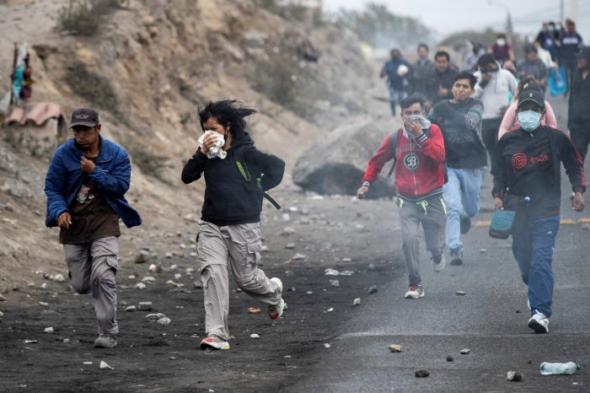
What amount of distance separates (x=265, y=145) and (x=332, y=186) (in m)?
4.24

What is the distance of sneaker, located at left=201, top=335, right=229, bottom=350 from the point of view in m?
8.89

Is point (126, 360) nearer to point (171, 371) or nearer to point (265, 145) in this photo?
point (171, 371)

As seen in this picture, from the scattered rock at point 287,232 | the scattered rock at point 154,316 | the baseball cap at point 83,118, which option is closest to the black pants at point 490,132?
the scattered rock at point 287,232

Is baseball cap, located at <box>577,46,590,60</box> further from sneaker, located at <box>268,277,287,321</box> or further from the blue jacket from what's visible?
the blue jacket

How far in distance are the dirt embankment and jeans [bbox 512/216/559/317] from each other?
16.3 feet

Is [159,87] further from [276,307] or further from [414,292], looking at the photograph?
[276,307]

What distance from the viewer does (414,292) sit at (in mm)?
11023

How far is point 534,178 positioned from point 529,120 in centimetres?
42

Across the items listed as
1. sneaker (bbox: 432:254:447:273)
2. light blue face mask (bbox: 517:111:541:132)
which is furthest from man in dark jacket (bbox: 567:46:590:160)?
light blue face mask (bbox: 517:111:541:132)

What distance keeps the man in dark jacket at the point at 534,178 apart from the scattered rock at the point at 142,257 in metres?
5.46

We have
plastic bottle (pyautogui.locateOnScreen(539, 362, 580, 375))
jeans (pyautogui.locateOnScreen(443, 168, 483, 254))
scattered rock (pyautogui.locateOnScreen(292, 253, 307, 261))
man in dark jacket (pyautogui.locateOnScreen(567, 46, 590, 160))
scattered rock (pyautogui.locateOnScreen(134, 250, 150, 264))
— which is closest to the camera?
plastic bottle (pyautogui.locateOnScreen(539, 362, 580, 375))

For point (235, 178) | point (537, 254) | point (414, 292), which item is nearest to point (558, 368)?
point (537, 254)

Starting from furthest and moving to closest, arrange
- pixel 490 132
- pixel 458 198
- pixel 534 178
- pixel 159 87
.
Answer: pixel 159 87 < pixel 490 132 < pixel 458 198 < pixel 534 178

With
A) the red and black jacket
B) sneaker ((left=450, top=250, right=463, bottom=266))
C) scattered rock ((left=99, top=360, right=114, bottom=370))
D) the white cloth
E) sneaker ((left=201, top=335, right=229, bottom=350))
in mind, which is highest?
the white cloth
